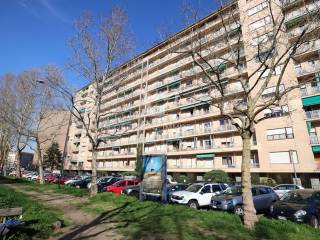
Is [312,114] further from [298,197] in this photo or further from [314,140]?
[298,197]

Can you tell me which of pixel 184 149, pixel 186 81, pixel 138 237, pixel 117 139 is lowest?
pixel 138 237

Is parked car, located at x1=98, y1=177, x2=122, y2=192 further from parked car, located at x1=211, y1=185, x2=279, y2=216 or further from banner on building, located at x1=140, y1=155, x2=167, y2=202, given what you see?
parked car, located at x1=211, y1=185, x2=279, y2=216

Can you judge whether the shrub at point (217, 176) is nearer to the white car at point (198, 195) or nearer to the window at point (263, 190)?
the white car at point (198, 195)

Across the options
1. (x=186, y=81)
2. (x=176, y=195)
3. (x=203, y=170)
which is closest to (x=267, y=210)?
(x=176, y=195)

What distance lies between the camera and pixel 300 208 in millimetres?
9914

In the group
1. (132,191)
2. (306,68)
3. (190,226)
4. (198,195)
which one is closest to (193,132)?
(306,68)

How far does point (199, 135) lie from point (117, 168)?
24.4 metres

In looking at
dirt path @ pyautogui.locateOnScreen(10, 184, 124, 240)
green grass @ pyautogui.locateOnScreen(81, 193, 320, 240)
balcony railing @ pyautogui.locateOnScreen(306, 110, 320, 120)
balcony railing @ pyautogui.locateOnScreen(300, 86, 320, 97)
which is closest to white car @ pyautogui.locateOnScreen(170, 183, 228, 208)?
green grass @ pyautogui.locateOnScreen(81, 193, 320, 240)

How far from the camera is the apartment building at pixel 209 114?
730 inches

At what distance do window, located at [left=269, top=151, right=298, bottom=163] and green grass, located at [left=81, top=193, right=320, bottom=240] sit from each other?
2224 centimetres

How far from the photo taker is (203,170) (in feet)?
123

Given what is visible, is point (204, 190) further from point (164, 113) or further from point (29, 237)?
point (164, 113)

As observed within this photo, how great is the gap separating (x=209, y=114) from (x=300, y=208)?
2826cm

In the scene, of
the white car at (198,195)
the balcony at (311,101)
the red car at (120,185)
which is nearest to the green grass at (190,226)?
the white car at (198,195)
